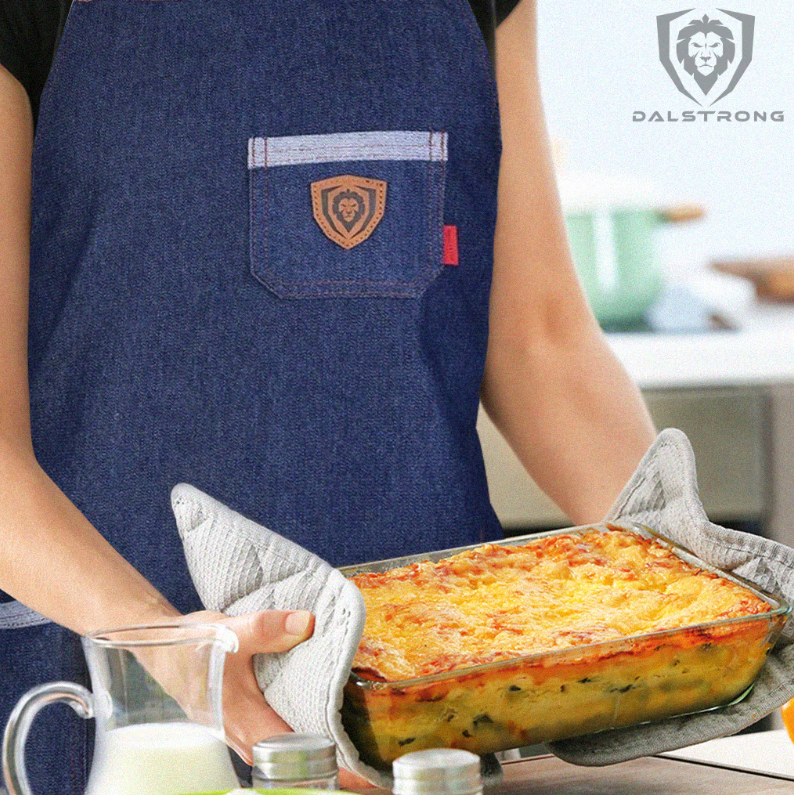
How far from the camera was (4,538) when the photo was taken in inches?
38.3

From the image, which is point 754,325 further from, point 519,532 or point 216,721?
point 216,721

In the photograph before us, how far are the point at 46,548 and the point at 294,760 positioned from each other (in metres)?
0.39

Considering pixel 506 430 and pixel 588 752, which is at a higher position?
pixel 506 430

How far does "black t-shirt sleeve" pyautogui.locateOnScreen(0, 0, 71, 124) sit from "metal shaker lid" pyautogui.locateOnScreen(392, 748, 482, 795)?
0.74m

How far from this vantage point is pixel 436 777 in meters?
0.59

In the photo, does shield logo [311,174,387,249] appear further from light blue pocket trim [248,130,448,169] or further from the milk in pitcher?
the milk in pitcher

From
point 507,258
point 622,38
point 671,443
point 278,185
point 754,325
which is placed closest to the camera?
point 671,443

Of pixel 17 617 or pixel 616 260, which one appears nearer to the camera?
pixel 17 617

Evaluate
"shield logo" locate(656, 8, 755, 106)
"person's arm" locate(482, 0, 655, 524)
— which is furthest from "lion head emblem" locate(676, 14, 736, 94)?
"person's arm" locate(482, 0, 655, 524)

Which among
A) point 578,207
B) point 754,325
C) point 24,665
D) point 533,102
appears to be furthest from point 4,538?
point 754,325

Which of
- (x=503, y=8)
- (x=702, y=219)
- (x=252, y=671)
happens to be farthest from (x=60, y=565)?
(x=702, y=219)

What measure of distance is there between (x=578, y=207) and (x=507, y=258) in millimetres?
1153

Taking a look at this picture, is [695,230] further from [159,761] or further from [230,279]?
[159,761]

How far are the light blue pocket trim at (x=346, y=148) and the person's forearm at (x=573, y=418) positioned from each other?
0.74 feet
